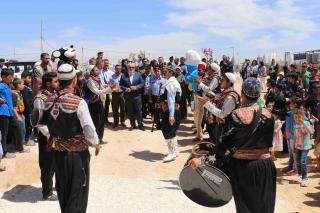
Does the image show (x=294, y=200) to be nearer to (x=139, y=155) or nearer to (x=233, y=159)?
(x=233, y=159)

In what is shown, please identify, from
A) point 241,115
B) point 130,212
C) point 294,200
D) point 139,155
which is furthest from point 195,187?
point 139,155

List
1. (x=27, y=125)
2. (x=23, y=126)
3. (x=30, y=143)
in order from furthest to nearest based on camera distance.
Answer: (x=27, y=125) < (x=30, y=143) < (x=23, y=126)

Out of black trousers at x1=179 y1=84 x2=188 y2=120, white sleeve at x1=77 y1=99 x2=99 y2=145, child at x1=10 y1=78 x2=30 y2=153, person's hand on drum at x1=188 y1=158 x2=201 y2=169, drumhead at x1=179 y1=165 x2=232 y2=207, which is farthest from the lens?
black trousers at x1=179 y1=84 x2=188 y2=120

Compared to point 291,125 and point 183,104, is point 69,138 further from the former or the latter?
point 183,104

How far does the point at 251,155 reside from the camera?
12.9 feet

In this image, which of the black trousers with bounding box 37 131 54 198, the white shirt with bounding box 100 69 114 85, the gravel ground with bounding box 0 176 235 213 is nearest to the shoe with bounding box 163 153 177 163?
the gravel ground with bounding box 0 176 235 213

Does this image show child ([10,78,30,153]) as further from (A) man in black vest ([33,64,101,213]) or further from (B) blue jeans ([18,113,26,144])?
(A) man in black vest ([33,64,101,213])

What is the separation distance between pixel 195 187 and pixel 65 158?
4.72 ft

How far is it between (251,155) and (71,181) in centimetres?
194

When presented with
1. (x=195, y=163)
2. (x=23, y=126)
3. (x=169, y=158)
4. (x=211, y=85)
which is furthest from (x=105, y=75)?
(x=195, y=163)

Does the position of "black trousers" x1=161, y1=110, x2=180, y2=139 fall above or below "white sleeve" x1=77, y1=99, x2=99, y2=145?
below

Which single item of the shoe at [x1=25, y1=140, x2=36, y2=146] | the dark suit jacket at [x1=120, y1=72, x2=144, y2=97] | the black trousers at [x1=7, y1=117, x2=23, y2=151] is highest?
the dark suit jacket at [x1=120, y1=72, x2=144, y2=97]

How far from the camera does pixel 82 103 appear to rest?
4.27 metres

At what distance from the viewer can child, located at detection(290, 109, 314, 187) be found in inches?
280
